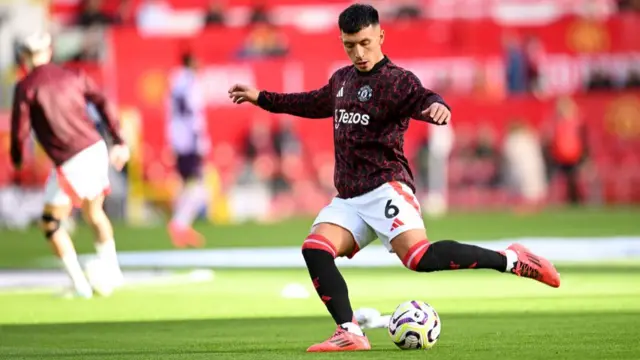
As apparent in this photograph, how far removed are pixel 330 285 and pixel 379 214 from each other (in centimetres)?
54

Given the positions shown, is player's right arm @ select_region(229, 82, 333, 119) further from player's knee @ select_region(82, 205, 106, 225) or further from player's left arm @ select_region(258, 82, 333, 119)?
player's knee @ select_region(82, 205, 106, 225)

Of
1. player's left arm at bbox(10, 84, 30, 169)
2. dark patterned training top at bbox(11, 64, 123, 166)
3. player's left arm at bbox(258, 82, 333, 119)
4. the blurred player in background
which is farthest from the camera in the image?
the blurred player in background

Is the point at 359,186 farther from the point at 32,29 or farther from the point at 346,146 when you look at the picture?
the point at 32,29

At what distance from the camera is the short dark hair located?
28.4 feet

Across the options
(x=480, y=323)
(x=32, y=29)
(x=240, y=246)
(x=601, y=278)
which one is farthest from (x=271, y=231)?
(x=480, y=323)

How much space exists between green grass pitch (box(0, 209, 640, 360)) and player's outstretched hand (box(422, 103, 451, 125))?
1334mm

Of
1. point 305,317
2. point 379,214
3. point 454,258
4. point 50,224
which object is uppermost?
point 379,214

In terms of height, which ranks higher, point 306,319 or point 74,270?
point 306,319

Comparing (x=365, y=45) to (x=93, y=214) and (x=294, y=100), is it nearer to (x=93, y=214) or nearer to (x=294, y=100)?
(x=294, y=100)

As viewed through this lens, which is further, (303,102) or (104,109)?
(104,109)

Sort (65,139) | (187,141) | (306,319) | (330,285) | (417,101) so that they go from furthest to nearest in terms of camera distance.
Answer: (187,141)
(65,139)
(306,319)
(417,101)
(330,285)

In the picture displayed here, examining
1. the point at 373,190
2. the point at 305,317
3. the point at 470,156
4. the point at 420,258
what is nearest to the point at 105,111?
the point at 305,317

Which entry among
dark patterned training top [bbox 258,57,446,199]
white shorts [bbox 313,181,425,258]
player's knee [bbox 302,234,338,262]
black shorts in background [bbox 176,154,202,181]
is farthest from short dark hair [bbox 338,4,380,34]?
black shorts in background [bbox 176,154,202,181]

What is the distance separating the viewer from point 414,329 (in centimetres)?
844
